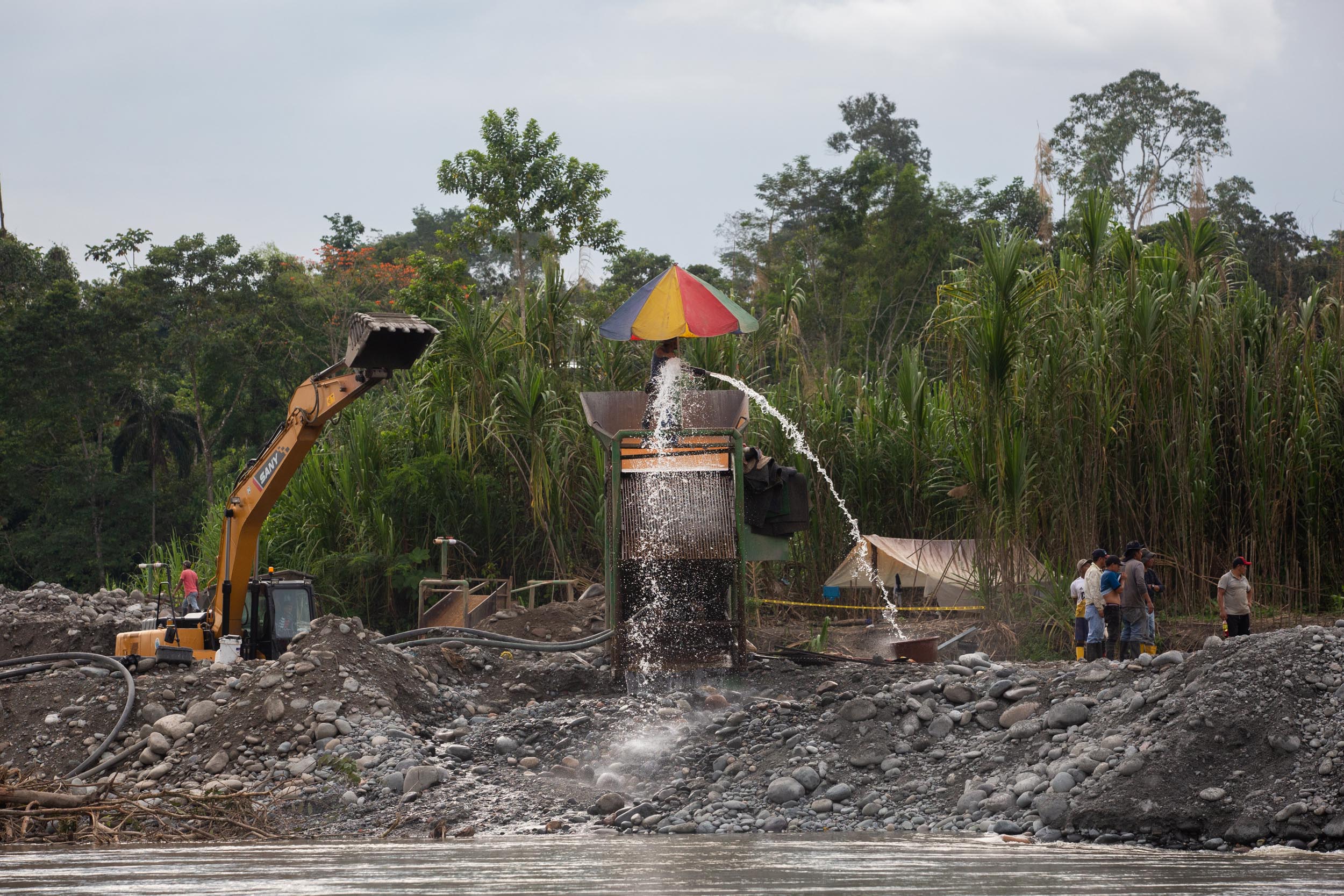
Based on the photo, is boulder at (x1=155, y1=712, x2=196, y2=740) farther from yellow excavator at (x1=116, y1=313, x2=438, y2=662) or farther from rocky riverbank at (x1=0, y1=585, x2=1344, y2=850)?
yellow excavator at (x1=116, y1=313, x2=438, y2=662)

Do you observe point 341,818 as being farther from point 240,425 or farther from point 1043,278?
point 240,425

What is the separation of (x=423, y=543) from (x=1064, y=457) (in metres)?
7.60

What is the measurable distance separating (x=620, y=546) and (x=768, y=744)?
84.8 inches

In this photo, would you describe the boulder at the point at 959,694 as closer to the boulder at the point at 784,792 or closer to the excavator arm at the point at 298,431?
the boulder at the point at 784,792

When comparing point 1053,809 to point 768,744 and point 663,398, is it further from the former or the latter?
point 663,398

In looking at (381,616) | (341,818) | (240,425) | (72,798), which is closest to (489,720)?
(341,818)

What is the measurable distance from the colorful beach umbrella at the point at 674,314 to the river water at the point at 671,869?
5174 millimetres

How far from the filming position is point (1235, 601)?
9.99 m

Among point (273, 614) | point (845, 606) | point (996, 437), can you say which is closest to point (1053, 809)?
point (996, 437)

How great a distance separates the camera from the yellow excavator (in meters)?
10.3

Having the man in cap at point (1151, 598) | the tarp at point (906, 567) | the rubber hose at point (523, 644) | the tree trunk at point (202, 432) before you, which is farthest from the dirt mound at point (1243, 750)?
the tree trunk at point (202, 432)

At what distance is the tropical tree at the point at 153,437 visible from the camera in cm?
2892

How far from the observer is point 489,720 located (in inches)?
356

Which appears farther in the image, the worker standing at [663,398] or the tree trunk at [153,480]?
the tree trunk at [153,480]
